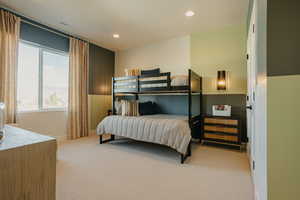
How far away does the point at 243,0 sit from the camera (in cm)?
228

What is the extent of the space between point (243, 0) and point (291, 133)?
8.18ft

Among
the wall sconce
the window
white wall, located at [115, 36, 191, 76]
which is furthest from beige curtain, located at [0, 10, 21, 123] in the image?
the wall sconce

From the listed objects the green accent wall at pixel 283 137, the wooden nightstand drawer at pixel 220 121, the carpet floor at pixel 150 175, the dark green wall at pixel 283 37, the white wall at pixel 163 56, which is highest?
the white wall at pixel 163 56

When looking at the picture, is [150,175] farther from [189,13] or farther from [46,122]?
[189,13]

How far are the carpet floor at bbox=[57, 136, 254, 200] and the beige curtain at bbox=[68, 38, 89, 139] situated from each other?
824 millimetres

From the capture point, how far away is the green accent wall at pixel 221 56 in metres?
3.07

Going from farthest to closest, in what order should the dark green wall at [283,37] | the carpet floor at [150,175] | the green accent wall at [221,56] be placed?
the green accent wall at [221,56] → the carpet floor at [150,175] → the dark green wall at [283,37]

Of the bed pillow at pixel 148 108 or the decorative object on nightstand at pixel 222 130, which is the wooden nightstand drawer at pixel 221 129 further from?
the bed pillow at pixel 148 108

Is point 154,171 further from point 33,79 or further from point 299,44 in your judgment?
point 33,79

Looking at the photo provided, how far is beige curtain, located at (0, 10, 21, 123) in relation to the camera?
2.46m

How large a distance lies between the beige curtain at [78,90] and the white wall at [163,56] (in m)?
1.31

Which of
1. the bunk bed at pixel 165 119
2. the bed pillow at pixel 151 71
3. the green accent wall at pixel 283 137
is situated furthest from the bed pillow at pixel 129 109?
the green accent wall at pixel 283 137

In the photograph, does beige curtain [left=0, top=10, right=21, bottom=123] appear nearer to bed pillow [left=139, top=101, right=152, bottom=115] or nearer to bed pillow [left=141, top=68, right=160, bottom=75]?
bed pillow [left=139, top=101, right=152, bottom=115]

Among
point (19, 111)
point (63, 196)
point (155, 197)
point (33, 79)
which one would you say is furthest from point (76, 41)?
point (155, 197)
